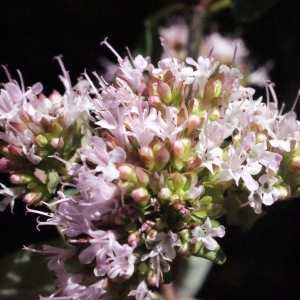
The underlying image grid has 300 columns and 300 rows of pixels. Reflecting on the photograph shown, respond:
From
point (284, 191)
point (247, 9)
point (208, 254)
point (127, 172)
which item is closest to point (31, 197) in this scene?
point (127, 172)

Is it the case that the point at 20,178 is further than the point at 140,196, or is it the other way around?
the point at 20,178

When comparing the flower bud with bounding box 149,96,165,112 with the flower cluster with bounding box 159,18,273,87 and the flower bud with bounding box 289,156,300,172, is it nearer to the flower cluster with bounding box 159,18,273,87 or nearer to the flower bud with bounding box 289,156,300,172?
the flower bud with bounding box 289,156,300,172

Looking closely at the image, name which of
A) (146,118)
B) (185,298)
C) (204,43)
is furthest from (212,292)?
(146,118)

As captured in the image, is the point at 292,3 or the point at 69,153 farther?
the point at 292,3

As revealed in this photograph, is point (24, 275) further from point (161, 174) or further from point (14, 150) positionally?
point (161, 174)

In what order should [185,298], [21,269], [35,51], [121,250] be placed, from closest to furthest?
1. [121,250]
2. [21,269]
3. [185,298]
4. [35,51]

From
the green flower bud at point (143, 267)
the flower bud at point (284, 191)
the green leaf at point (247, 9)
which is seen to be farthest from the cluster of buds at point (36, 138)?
the green leaf at point (247, 9)

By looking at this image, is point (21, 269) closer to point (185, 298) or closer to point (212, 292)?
point (185, 298)
